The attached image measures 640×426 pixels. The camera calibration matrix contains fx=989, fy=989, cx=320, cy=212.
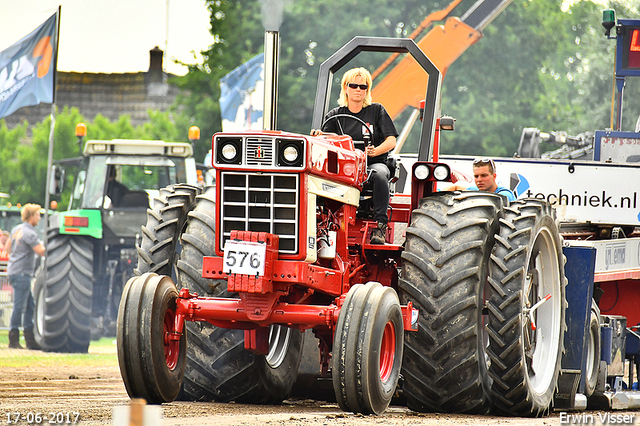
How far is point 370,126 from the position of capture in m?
7.30

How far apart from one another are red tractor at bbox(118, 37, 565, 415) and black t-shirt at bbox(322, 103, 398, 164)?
376 millimetres

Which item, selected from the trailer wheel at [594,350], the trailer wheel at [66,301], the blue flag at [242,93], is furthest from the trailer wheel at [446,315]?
the blue flag at [242,93]

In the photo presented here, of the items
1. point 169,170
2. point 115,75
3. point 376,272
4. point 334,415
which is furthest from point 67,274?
point 115,75

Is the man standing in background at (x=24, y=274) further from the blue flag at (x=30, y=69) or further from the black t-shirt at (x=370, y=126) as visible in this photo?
the black t-shirt at (x=370, y=126)

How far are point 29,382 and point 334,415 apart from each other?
4531 millimetres

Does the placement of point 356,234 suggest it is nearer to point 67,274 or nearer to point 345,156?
point 345,156

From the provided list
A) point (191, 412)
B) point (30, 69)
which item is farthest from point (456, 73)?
point (191, 412)

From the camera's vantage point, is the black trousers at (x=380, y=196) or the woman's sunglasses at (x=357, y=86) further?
the woman's sunglasses at (x=357, y=86)

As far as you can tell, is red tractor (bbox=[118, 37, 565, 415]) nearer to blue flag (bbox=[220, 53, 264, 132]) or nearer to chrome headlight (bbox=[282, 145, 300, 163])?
chrome headlight (bbox=[282, 145, 300, 163])

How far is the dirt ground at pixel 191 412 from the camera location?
5.78 meters

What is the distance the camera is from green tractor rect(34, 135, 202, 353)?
14.6 m

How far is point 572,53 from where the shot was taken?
1626 inches

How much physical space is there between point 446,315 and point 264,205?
4.62 feet

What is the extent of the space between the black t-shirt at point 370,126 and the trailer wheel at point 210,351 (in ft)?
3.54
